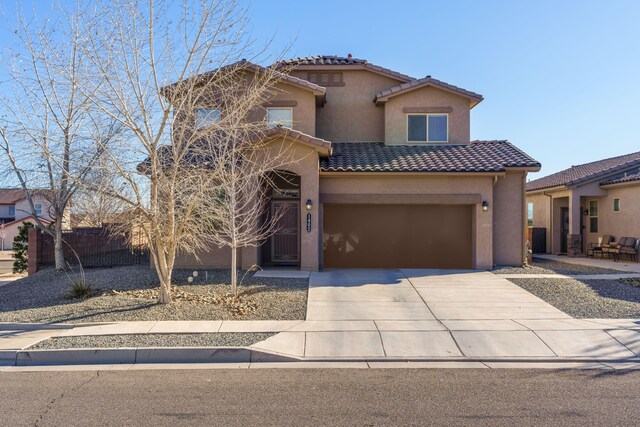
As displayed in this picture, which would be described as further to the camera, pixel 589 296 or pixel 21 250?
pixel 21 250

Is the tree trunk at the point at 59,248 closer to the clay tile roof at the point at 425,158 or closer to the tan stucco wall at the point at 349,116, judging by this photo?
the clay tile roof at the point at 425,158

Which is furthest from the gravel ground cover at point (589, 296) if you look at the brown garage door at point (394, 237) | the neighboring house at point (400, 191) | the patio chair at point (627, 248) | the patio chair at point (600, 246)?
the patio chair at point (600, 246)

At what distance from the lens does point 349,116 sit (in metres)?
18.8

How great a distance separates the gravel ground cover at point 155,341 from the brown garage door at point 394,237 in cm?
823

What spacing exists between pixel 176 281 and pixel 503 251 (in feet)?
35.7

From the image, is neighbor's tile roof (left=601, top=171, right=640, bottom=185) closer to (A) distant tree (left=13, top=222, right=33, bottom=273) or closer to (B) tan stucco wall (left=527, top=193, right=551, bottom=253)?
(B) tan stucco wall (left=527, top=193, right=551, bottom=253)

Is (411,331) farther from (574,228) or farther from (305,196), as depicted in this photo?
(574,228)

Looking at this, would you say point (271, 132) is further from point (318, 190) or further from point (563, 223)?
point (563, 223)

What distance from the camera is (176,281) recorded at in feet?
44.3

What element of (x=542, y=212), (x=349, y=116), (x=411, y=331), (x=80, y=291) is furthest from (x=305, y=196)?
(x=542, y=212)

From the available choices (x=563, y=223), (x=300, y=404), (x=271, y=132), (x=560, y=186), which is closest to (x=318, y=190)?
(x=271, y=132)

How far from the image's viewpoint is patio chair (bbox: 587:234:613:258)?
64.9 ft

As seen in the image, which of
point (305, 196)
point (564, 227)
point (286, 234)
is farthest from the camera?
point (564, 227)

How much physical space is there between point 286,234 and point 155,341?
8.93m
